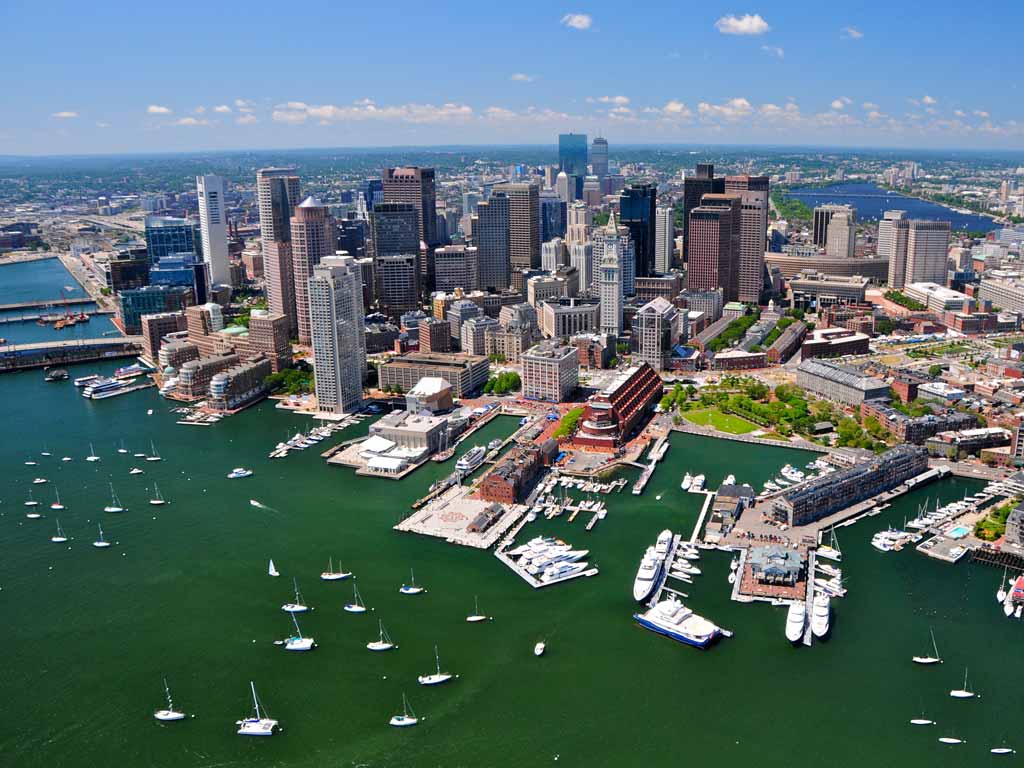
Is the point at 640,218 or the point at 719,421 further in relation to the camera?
the point at 640,218

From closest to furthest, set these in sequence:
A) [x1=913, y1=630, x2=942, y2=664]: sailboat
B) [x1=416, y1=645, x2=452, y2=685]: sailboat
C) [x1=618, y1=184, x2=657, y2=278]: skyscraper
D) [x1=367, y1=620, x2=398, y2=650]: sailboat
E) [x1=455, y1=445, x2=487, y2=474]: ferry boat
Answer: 1. [x1=416, y1=645, x2=452, y2=685]: sailboat
2. [x1=913, y1=630, x2=942, y2=664]: sailboat
3. [x1=367, y1=620, x2=398, y2=650]: sailboat
4. [x1=455, y1=445, x2=487, y2=474]: ferry boat
5. [x1=618, y1=184, x2=657, y2=278]: skyscraper

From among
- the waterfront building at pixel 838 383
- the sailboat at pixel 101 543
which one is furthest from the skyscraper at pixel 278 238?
the waterfront building at pixel 838 383

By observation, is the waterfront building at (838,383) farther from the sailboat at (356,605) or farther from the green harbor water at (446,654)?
the sailboat at (356,605)

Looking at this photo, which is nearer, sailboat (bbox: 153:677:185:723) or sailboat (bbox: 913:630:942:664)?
sailboat (bbox: 153:677:185:723)

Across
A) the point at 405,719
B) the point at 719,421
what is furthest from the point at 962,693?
the point at 719,421

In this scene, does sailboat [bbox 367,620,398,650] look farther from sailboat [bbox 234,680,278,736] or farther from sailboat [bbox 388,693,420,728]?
sailboat [bbox 234,680,278,736]

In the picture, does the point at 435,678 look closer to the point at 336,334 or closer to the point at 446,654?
the point at 446,654

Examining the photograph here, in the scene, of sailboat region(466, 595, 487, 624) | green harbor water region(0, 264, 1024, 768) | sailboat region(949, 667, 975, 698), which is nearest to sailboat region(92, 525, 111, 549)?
green harbor water region(0, 264, 1024, 768)
